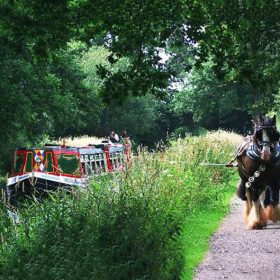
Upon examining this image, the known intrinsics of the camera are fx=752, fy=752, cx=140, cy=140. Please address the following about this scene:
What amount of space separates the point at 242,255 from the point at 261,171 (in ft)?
8.42

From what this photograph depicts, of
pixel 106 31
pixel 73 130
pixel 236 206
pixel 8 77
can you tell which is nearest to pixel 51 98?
pixel 8 77

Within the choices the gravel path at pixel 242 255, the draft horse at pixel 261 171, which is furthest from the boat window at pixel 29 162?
the draft horse at pixel 261 171

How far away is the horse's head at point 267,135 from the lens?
12016 millimetres

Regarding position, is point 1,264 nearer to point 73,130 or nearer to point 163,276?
point 163,276

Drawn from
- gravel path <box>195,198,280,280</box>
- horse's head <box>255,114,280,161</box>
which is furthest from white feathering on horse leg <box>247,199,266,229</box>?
horse's head <box>255,114,280,161</box>

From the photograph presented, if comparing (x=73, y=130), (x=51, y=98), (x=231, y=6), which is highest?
(x=231, y=6)

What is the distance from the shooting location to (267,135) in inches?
474

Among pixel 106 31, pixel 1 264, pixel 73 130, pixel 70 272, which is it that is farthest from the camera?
pixel 73 130

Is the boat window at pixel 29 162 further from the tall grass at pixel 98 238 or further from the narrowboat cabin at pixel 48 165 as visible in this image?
the tall grass at pixel 98 238

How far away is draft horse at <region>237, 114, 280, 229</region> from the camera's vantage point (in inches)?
475

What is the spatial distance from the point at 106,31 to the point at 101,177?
9.81 ft

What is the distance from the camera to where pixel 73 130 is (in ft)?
179

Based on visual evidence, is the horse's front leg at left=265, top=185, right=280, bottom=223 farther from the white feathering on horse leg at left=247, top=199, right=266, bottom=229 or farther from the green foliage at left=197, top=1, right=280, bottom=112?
the green foliage at left=197, top=1, right=280, bottom=112

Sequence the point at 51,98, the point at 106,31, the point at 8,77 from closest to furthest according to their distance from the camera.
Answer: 1. the point at 106,31
2. the point at 8,77
3. the point at 51,98
